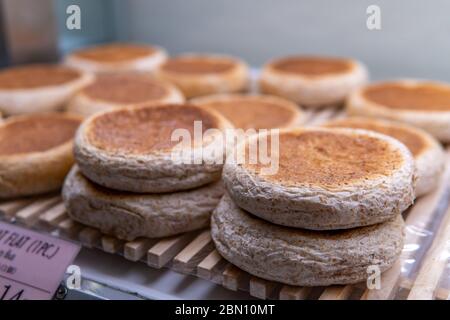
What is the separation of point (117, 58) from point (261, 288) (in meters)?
1.94

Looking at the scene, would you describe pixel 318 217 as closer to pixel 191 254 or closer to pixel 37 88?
pixel 191 254

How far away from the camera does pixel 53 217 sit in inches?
66.4

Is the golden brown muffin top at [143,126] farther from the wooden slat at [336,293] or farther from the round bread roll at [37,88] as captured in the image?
the round bread roll at [37,88]

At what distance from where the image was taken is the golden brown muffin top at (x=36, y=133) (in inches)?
73.2

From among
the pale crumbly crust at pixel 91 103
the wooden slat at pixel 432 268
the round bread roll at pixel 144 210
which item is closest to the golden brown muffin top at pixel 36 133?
the pale crumbly crust at pixel 91 103

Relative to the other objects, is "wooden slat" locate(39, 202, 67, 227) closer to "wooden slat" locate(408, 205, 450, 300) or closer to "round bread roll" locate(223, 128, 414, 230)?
"round bread roll" locate(223, 128, 414, 230)

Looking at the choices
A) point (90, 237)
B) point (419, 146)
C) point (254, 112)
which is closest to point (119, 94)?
point (254, 112)

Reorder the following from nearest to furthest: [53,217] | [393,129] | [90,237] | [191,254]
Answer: [191,254], [90,237], [53,217], [393,129]

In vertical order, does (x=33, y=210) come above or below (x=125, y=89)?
below

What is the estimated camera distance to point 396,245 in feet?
4.33

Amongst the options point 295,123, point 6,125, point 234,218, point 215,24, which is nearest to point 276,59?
point 215,24

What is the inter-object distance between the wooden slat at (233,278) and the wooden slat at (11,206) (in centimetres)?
79

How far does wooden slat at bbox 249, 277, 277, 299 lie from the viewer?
1299mm

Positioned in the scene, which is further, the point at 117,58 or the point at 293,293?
the point at 117,58
